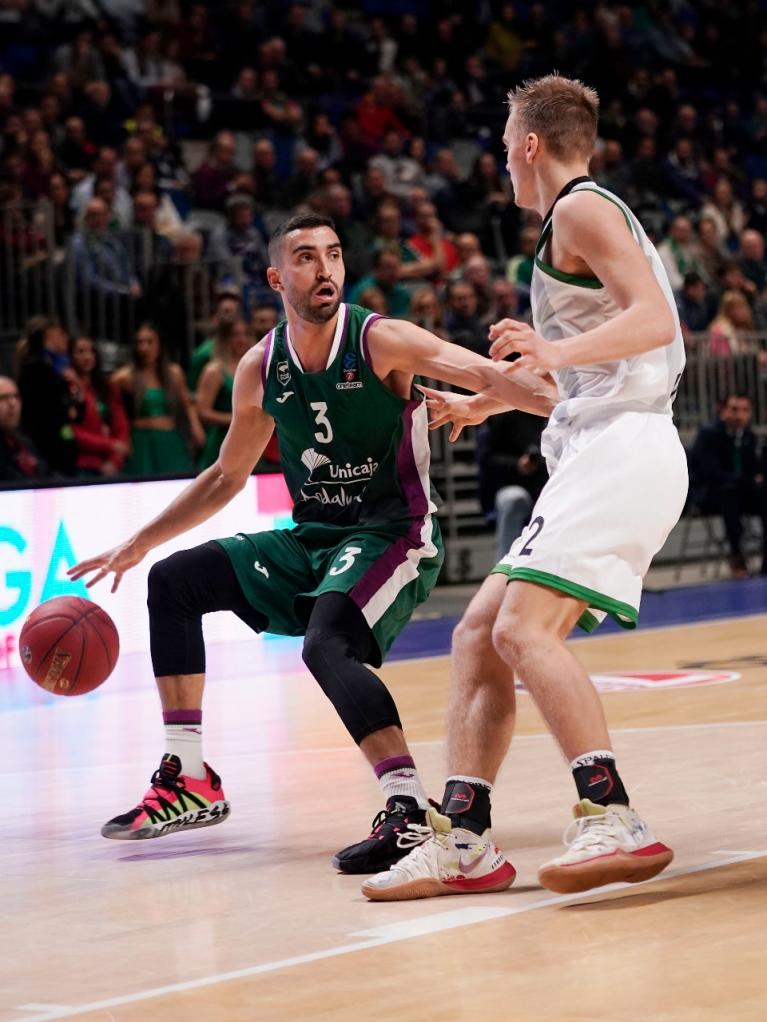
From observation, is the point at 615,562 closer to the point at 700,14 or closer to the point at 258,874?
the point at 258,874

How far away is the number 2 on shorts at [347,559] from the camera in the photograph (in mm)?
5348

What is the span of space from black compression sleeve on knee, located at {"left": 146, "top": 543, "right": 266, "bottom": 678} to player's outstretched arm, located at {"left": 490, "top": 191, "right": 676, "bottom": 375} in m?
1.39

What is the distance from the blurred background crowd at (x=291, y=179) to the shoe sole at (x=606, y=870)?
774cm

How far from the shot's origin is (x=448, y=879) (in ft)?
14.9

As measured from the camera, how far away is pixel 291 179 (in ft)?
53.4

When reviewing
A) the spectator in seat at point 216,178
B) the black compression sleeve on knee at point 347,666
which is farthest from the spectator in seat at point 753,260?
the black compression sleeve on knee at point 347,666

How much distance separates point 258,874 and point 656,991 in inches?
66.9

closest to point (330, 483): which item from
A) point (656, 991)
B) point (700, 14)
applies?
point (656, 991)

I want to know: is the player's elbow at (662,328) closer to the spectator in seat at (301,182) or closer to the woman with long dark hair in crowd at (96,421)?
the woman with long dark hair in crowd at (96,421)

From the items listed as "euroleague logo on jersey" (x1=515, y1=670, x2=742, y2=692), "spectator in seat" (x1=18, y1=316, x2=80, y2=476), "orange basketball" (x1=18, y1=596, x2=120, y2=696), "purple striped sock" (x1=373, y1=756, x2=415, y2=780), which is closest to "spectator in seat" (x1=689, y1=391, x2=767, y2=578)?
"spectator in seat" (x1=18, y1=316, x2=80, y2=476)

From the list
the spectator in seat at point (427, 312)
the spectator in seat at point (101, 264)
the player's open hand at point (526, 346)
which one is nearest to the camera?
→ the player's open hand at point (526, 346)

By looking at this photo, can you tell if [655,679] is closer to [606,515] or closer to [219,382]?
[606,515]

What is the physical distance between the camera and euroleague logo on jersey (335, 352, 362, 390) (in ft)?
17.9

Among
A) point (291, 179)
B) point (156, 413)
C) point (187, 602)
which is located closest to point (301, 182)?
point (291, 179)
